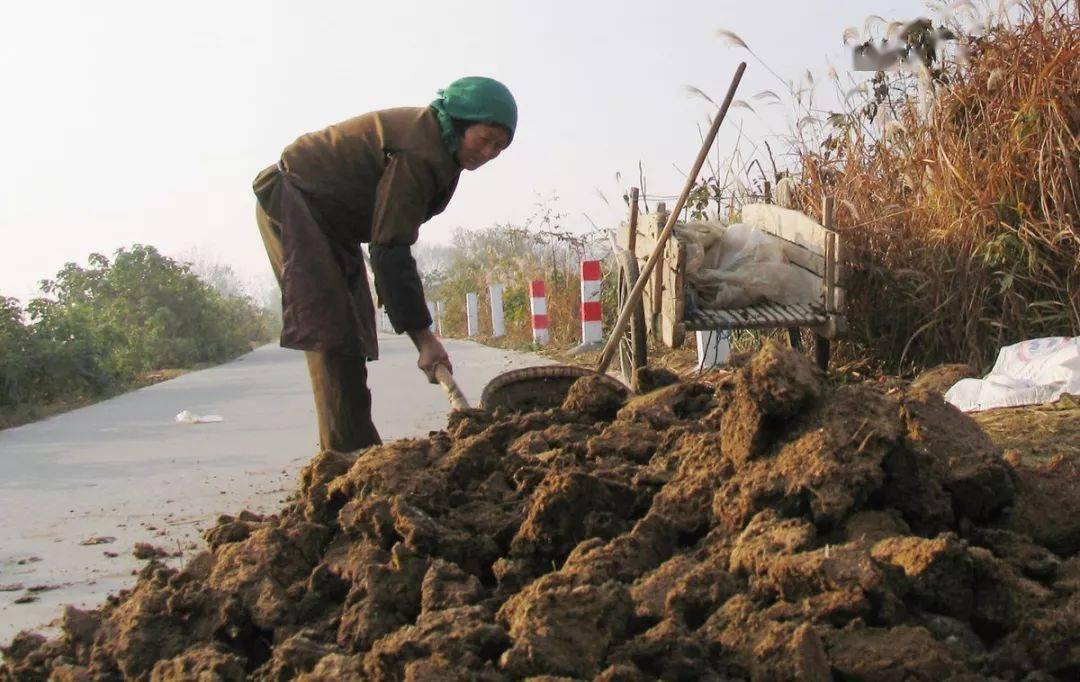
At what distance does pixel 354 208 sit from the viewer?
4625 mm

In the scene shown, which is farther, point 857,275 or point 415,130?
point 857,275

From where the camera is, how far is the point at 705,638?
2277 mm

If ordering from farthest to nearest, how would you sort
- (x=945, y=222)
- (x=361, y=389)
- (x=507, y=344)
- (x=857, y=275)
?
(x=507, y=344)
(x=857, y=275)
(x=945, y=222)
(x=361, y=389)

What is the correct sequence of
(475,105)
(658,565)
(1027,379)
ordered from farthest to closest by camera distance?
(1027,379) < (475,105) < (658,565)

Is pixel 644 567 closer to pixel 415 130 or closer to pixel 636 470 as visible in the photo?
pixel 636 470

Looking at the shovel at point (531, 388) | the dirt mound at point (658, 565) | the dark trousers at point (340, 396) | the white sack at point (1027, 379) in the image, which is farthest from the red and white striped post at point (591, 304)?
the dirt mound at point (658, 565)

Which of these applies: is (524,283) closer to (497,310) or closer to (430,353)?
(497,310)

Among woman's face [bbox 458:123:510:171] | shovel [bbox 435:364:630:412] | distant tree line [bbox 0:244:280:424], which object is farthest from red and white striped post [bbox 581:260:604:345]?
woman's face [bbox 458:123:510:171]

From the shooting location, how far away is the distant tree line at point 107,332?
37.4ft

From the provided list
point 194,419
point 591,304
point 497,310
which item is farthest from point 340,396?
point 497,310

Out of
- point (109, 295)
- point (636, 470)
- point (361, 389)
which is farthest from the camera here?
point (109, 295)

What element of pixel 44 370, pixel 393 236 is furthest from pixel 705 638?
pixel 44 370

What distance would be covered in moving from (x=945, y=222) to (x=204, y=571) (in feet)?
17.5

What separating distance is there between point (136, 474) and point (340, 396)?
2.16 m
